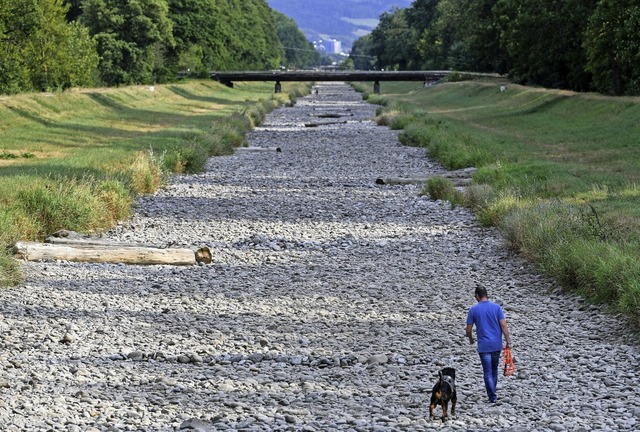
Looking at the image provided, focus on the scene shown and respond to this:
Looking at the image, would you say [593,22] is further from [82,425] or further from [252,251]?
[82,425]

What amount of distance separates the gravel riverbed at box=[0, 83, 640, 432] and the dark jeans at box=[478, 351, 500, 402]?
16 centimetres

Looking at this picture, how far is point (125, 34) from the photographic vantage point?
79.6m

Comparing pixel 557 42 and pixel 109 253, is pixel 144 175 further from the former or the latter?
pixel 557 42

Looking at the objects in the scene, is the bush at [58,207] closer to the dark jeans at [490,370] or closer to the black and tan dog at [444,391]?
the dark jeans at [490,370]

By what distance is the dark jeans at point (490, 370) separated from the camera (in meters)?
10.1

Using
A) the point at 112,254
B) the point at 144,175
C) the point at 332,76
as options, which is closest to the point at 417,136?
the point at 144,175

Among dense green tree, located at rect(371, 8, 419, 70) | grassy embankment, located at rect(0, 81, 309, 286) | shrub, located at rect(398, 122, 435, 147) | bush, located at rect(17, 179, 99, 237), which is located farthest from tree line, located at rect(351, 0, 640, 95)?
dense green tree, located at rect(371, 8, 419, 70)

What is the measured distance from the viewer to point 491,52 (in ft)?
271

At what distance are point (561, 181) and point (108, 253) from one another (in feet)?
36.9

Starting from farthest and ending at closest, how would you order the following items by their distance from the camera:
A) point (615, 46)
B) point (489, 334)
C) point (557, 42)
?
point (557, 42), point (615, 46), point (489, 334)

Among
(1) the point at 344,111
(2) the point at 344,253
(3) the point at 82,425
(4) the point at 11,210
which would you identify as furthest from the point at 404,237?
(1) the point at 344,111

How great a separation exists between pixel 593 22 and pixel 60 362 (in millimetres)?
42402

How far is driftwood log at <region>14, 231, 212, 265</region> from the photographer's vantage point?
17.4 metres

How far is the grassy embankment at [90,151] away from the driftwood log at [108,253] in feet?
1.45
